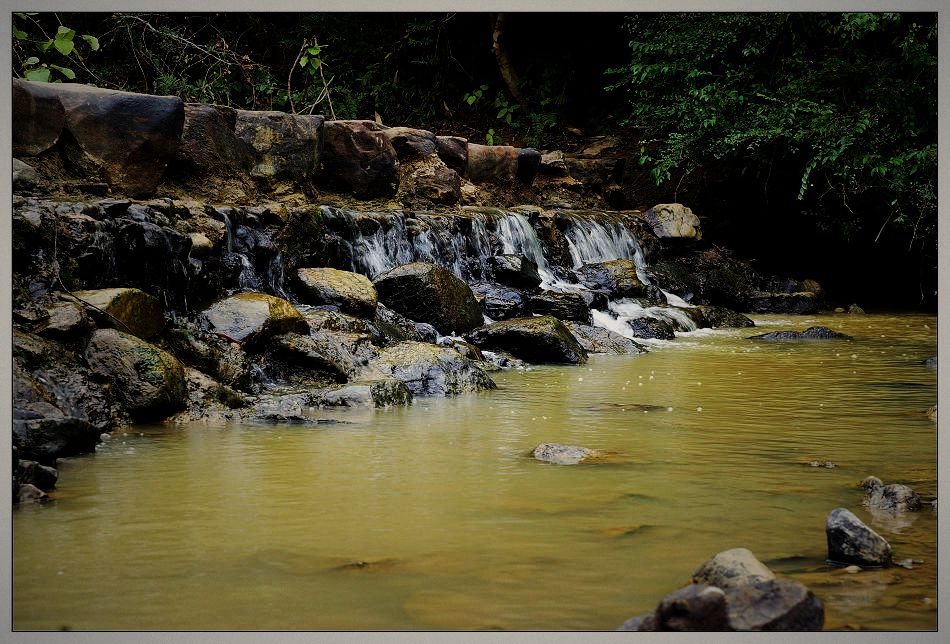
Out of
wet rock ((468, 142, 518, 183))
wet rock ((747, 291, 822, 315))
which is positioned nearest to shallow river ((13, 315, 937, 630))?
wet rock ((747, 291, 822, 315))

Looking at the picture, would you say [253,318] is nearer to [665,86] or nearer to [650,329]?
[650,329]

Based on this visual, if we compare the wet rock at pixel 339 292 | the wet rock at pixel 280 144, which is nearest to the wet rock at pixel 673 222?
the wet rock at pixel 280 144

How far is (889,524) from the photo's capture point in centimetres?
356

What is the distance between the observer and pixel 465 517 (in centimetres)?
371

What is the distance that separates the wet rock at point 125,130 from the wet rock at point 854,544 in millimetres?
8709

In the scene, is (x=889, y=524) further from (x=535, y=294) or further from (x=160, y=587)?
(x=535, y=294)

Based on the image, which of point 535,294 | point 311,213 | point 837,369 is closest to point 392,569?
point 837,369

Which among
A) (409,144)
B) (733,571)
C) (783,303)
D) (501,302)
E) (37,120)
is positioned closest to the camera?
(733,571)

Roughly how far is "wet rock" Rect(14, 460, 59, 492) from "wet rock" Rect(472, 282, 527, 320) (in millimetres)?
6948

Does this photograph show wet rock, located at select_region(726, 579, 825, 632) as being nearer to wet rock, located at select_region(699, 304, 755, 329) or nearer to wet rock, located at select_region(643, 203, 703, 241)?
wet rock, located at select_region(699, 304, 755, 329)

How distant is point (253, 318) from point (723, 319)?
784 centimetres

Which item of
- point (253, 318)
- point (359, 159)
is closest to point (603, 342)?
point (253, 318)

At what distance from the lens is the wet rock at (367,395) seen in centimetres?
639

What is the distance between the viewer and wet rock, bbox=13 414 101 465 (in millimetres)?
4516
